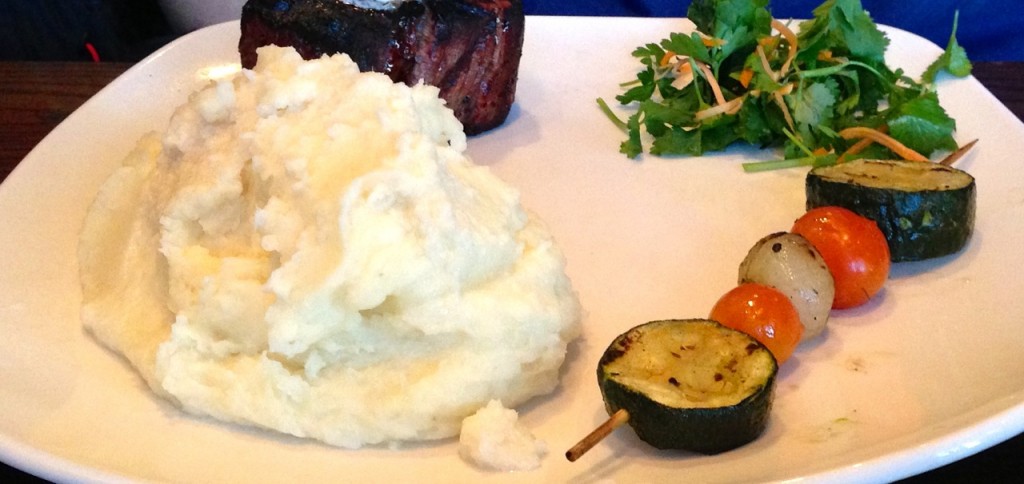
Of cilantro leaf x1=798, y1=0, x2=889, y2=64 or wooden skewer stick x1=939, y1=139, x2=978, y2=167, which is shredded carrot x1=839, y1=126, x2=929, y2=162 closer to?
wooden skewer stick x1=939, y1=139, x2=978, y2=167

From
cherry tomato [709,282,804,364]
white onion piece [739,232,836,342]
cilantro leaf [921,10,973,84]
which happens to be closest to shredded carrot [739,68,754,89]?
cilantro leaf [921,10,973,84]

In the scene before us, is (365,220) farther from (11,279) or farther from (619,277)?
(11,279)

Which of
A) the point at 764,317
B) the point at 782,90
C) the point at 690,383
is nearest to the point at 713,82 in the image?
the point at 782,90

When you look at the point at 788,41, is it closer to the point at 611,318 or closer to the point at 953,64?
the point at 953,64

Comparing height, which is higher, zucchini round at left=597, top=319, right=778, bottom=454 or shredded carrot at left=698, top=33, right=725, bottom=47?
shredded carrot at left=698, top=33, right=725, bottom=47

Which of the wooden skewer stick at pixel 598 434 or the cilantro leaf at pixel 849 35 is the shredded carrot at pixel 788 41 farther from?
the wooden skewer stick at pixel 598 434

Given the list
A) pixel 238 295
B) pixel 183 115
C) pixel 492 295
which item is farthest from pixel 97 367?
pixel 492 295
